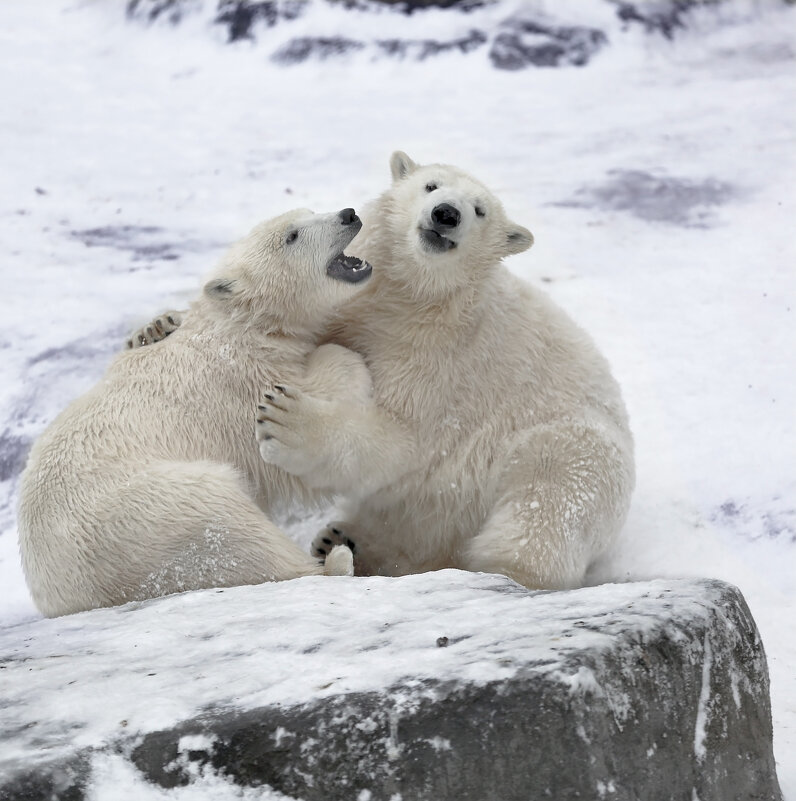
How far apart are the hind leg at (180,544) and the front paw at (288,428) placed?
0.85 ft

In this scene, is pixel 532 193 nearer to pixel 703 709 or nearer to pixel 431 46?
pixel 431 46

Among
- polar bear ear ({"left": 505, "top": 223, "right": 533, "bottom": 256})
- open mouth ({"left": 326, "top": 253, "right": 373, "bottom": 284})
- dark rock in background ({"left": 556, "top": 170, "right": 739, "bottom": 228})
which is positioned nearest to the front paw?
open mouth ({"left": 326, "top": 253, "right": 373, "bottom": 284})

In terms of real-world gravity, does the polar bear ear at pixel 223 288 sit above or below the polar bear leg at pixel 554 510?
above

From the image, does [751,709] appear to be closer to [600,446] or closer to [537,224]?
[600,446]

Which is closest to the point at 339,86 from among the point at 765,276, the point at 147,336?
the point at 765,276

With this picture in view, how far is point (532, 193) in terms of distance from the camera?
24.8ft

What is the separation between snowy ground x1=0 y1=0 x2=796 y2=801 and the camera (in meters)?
4.94

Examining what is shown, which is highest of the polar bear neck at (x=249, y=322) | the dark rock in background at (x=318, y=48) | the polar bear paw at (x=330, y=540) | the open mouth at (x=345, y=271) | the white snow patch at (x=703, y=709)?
the dark rock in background at (x=318, y=48)

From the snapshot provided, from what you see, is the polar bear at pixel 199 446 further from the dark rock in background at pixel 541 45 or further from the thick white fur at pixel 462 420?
the dark rock in background at pixel 541 45

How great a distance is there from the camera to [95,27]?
1013 centimetres

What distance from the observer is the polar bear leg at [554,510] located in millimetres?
4062

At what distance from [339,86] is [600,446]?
19.2ft

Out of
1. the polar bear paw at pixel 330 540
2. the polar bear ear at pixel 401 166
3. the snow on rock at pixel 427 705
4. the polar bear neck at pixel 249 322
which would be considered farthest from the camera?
the polar bear ear at pixel 401 166

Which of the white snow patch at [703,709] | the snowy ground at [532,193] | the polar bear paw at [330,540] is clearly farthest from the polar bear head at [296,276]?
the white snow patch at [703,709]
